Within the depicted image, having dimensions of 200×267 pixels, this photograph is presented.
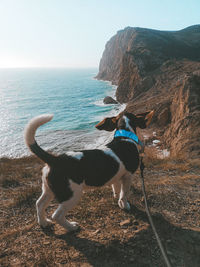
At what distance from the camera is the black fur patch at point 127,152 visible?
123 inches

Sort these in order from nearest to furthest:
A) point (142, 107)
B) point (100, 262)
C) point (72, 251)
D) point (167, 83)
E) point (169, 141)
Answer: point (100, 262)
point (72, 251)
point (169, 141)
point (142, 107)
point (167, 83)

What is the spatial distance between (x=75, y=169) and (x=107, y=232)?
1.25 m

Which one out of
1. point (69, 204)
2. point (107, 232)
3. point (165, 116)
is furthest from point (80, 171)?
point (165, 116)

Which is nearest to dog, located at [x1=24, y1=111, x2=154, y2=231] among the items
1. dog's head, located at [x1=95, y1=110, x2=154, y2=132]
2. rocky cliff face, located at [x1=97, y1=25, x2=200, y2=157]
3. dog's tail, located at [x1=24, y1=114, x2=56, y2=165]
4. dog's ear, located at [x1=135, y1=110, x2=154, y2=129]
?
dog's tail, located at [x1=24, y1=114, x2=56, y2=165]

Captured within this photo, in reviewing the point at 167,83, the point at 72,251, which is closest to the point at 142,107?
the point at 167,83

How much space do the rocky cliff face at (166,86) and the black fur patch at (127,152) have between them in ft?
19.2

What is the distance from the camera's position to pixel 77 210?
3639 mm

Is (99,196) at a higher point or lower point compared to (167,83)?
lower

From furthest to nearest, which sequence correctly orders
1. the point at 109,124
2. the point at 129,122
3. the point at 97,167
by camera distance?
1. the point at 109,124
2. the point at 129,122
3. the point at 97,167

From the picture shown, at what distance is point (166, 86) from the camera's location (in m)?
27.1

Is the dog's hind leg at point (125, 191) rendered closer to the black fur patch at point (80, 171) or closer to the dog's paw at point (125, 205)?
the dog's paw at point (125, 205)

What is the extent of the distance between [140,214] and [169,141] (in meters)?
10.1

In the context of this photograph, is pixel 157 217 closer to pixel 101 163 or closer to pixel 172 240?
pixel 172 240

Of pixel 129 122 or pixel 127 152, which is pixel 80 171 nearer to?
pixel 127 152
